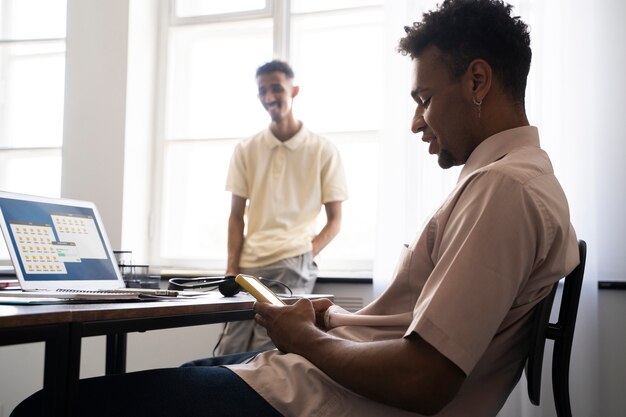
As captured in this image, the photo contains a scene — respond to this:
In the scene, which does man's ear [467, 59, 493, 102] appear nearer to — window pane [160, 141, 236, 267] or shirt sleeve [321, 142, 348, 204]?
shirt sleeve [321, 142, 348, 204]

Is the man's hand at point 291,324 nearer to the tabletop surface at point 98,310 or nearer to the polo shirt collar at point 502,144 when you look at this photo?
the tabletop surface at point 98,310

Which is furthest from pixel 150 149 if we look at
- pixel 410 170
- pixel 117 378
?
pixel 117 378

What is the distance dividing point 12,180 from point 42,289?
320 cm

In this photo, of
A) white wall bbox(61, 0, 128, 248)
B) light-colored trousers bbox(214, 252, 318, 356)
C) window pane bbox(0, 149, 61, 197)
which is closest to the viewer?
light-colored trousers bbox(214, 252, 318, 356)

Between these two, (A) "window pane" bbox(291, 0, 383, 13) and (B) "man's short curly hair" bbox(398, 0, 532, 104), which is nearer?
(B) "man's short curly hair" bbox(398, 0, 532, 104)

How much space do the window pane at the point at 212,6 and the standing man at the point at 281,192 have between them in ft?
2.87

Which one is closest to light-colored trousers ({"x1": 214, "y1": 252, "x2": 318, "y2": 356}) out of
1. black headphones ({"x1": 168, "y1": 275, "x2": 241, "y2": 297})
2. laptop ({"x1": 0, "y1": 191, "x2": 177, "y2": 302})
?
black headphones ({"x1": 168, "y1": 275, "x2": 241, "y2": 297})

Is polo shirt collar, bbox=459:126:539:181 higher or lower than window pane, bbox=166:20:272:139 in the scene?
lower

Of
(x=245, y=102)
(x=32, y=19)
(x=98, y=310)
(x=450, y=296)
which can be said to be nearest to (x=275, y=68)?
(x=245, y=102)

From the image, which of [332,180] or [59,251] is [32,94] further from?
[59,251]

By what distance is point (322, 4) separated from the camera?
389cm

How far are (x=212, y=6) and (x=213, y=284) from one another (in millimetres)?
2782

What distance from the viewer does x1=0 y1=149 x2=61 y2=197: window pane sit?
14.1ft

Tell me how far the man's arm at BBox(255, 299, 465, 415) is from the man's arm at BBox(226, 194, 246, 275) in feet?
7.33
